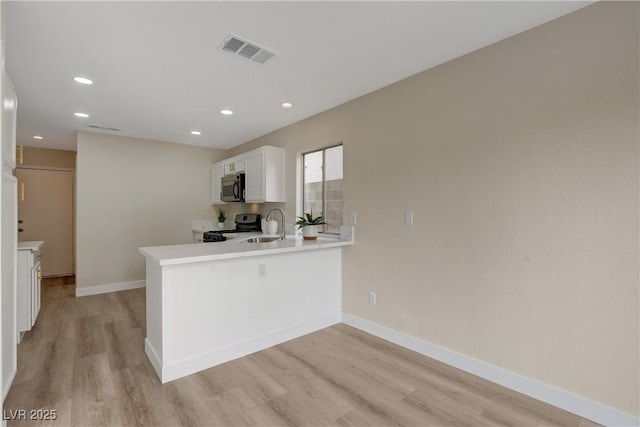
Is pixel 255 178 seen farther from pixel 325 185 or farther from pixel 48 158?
pixel 48 158

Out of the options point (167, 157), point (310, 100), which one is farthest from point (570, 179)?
point (167, 157)

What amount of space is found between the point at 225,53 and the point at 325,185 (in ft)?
6.43

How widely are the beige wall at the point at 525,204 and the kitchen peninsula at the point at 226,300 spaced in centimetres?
74

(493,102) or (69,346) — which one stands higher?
(493,102)

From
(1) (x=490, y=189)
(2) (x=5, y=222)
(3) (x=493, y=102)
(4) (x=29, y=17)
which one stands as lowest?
(2) (x=5, y=222)

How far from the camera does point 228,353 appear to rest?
102 inches

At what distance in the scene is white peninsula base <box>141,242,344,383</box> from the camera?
231 cm

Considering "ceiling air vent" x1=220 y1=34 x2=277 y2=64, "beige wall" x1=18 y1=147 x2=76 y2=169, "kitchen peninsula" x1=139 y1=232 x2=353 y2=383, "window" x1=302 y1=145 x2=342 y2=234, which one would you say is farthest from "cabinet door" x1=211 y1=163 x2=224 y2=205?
"ceiling air vent" x1=220 y1=34 x2=277 y2=64

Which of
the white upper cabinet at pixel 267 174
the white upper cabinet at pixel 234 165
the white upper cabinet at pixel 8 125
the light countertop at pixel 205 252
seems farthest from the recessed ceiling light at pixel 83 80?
the white upper cabinet at pixel 234 165

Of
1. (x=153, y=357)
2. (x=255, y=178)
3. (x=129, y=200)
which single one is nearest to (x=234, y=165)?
(x=255, y=178)

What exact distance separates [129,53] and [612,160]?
3.35 metres

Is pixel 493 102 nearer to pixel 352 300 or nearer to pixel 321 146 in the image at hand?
pixel 321 146

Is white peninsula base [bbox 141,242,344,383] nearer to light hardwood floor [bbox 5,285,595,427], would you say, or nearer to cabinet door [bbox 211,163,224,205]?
light hardwood floor [bbox 5,285,595,427]

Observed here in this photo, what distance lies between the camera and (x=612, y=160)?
1.77 metres
